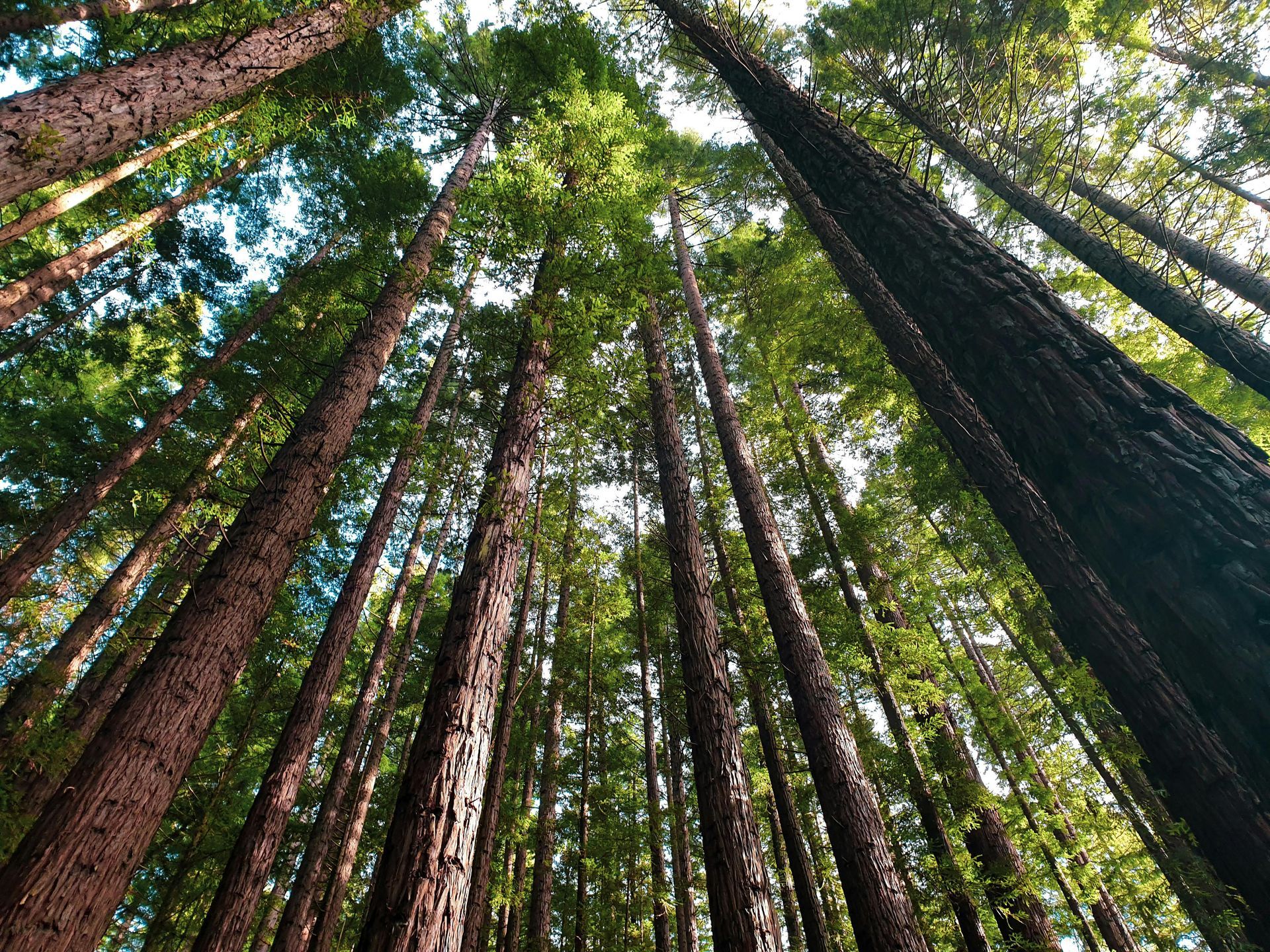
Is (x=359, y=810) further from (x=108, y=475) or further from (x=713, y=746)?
(x=108, y=475)

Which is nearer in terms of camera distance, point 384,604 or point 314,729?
point 314,729

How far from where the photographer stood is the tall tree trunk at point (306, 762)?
492cm

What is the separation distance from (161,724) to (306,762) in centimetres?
377

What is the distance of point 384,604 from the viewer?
1373 cm

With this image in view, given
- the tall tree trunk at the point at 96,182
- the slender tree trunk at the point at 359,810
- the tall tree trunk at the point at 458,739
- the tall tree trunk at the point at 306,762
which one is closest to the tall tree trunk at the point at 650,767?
the slender tree trunk at the point at 359,810

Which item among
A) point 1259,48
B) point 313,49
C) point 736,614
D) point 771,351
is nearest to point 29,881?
point 313,49

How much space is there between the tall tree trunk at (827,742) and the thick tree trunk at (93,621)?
21.8 feet

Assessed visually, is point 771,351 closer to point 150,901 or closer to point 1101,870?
point 1101,870

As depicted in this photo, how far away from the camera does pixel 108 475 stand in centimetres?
793

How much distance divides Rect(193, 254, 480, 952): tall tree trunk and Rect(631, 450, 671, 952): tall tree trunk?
4604mm

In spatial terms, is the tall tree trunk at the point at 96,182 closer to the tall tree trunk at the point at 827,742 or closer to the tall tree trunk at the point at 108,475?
the tall tree trunk at the point at 108,475

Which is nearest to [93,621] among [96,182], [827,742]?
[96,182]

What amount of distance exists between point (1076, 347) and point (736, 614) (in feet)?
27.1

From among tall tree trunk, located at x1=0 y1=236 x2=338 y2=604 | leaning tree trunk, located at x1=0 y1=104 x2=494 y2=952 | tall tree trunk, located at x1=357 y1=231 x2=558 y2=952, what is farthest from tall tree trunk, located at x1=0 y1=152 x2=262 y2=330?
tall tree trunk, located at x1=357 y1=231 x2=558 y2=952
